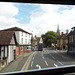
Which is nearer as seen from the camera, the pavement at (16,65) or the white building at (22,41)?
the pavement at (16,65)

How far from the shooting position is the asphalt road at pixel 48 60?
119cm

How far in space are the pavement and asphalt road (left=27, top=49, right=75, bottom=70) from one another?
107 millimetres

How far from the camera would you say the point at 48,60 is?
4.52ft

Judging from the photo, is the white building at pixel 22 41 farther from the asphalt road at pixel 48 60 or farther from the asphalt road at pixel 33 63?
the asphalt road at pixel 48 60

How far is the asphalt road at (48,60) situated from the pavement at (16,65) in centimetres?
11

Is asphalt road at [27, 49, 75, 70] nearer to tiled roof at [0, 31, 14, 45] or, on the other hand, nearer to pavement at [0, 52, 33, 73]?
pavement at [0, 52, 33, 73]

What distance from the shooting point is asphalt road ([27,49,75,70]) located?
119 cm

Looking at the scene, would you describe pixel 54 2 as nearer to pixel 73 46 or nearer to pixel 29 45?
pixel 29 45

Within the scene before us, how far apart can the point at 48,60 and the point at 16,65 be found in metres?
0.51

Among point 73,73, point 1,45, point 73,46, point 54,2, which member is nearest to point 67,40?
point 73,46

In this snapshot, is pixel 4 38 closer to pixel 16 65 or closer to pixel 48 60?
pixel 16 65

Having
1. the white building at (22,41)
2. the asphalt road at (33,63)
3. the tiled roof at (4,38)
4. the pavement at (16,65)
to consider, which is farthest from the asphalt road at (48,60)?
the tiled roof at (4,38)

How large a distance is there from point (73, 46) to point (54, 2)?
113 centimetres

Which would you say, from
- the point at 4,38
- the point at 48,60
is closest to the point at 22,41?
the point at 4,38
